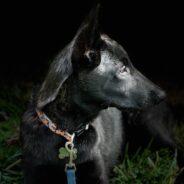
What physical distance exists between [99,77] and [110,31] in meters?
2.82

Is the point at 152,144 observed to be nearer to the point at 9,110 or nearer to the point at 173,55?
the point at 9,110

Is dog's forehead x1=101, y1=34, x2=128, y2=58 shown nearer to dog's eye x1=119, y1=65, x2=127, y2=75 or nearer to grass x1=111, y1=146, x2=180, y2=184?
dog's eye x1=119, y1=65, x2=127, y2=75

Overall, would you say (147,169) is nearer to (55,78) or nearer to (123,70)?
(123,70)

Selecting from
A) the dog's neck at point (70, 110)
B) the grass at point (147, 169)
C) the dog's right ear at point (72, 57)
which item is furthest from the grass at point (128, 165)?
the dog's right ear at point (72, 57)

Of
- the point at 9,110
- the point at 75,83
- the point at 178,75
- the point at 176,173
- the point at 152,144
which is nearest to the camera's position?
→ the point at 75,83

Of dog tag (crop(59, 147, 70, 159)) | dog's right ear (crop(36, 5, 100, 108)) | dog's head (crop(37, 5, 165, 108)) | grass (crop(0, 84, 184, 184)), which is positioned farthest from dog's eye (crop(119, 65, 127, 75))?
grass (crop(0, 84, 184, 184))

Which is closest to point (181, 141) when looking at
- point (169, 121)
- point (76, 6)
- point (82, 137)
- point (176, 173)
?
point (169, 121)

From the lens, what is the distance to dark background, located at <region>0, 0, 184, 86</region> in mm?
5938

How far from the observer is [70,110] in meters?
3.28

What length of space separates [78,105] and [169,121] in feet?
4.40

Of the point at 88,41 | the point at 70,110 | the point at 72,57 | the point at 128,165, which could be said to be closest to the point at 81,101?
the point at 70,110

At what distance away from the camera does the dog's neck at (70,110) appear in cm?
320

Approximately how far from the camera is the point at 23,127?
348 centimetres

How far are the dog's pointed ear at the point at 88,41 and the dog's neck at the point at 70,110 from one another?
7.4 inches
